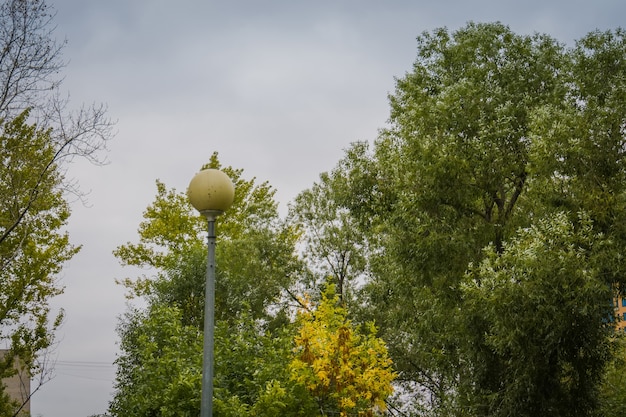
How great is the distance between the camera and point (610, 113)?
52.7ft

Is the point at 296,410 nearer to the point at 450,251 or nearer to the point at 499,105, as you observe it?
the point at 450,251

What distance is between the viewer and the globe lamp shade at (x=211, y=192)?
770cm

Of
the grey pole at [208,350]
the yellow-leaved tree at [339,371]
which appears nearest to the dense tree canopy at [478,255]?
the yellow-leaved tree at [339,371]

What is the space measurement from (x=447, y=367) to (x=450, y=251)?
10.9 ft

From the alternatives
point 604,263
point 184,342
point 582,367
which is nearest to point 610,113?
point 604,263

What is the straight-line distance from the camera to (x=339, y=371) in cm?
1283

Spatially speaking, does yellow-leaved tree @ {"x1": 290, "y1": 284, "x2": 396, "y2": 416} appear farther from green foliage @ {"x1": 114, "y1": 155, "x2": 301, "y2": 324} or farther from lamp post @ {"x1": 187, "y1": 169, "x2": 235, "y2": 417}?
A: green foliage @ {"x1": 114, "y1": 155, "x2": 301, "y2": 324}

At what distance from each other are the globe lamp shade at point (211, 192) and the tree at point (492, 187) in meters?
8.33

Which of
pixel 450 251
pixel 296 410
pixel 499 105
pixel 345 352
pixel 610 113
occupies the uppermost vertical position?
pixel 499 105

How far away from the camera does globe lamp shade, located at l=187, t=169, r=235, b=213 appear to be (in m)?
7.70

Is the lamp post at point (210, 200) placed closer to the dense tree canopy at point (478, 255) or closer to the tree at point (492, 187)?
the dense tree canopy at point (478, 255)

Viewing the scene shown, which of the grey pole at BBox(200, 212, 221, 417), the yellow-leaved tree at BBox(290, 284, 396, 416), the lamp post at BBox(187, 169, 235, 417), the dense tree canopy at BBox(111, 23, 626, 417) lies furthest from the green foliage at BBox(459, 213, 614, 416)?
the grey pole at BBox(200, 212, 221, 417)

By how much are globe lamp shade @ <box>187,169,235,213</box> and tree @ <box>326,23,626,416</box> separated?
8.33 m

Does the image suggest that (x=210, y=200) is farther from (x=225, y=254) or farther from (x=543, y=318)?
(x=225, y=254)
